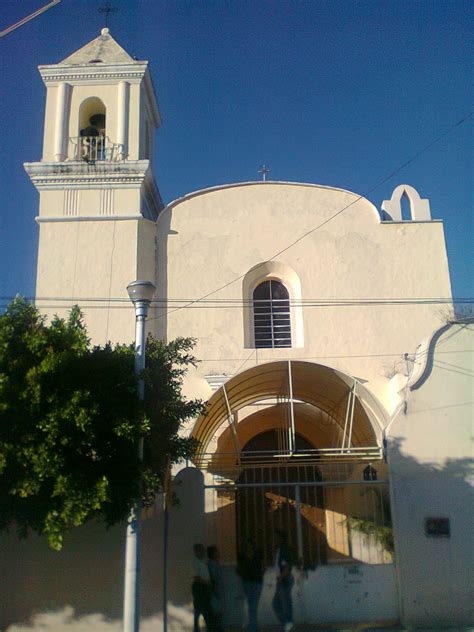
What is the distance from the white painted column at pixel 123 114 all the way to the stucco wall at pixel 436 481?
938 centimetres

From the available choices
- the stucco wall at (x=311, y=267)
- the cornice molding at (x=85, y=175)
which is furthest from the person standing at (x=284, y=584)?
the cornice molding at (x=85, y=175)

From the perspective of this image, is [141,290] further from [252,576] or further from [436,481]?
[436,481]

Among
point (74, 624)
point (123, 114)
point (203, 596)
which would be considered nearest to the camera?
point (203, 596)

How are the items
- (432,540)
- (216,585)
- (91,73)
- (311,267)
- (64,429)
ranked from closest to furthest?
(64,429)
(216,585)
(432,540)
(311,267)
(91,73)

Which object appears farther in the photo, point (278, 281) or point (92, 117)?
point (92, 117)

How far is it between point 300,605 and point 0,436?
5291 millimetres

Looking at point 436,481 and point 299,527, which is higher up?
point 436,481

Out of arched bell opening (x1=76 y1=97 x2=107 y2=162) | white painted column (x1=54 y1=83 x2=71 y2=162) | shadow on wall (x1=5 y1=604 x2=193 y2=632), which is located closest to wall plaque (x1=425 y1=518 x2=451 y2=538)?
shadow on wall (x1=5 y1=604 x2=193 y2=632)

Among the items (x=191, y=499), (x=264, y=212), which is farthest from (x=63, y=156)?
(x=191, y=499)

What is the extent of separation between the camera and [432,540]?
10477 mm

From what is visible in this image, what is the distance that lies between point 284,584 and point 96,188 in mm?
10431

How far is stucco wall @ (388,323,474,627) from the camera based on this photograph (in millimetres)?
10242

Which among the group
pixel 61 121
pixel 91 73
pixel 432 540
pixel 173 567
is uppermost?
pixel 91 73

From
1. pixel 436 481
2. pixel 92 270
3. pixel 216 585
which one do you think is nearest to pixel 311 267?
pixel 92 270
